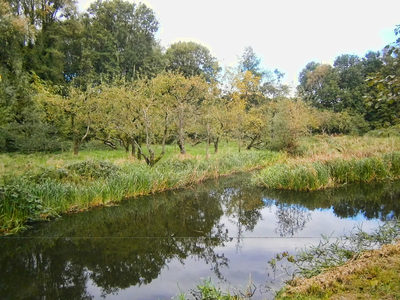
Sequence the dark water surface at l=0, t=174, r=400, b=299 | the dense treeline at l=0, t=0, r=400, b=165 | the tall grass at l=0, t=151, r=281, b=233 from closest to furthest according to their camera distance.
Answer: the dark water surface at l=0, t=174, r=400, b=299
the tall grass at l=0, t=151, r=281, b=233
the dense treeline at l=0, t=0, r=400, b=165

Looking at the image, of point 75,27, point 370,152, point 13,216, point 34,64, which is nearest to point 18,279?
point 13,216

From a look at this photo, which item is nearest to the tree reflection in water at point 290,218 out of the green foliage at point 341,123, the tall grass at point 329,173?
the tall grass at point 329,173

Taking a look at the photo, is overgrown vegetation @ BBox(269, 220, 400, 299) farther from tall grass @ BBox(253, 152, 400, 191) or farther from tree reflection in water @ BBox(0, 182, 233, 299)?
tall grass @ BBox(253, 152, 400, 191)

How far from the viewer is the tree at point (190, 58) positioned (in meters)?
38.5

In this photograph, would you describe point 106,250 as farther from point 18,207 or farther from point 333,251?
point 333,251

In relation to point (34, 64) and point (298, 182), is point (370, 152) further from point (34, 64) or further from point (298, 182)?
point (34, 64)

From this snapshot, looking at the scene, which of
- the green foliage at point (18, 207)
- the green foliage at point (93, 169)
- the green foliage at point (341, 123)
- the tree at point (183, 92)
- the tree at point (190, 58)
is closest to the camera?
the green foliage at point (18, 207)

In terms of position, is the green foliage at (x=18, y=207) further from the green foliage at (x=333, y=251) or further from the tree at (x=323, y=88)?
the tree at (x=323, y=88)

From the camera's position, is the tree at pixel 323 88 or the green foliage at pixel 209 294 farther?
the tree at pixel 323 88

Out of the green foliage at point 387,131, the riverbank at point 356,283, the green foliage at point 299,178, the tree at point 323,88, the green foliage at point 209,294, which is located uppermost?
the tree at point 323,88

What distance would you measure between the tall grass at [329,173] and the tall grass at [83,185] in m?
3.16

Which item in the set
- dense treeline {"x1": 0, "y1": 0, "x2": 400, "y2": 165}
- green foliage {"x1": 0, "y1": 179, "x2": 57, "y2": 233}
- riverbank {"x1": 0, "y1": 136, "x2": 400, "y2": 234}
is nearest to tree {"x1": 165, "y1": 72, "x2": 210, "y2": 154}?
dense treeline {"x1": 0, "y1": 0, "x2": 400, "y2": 165}

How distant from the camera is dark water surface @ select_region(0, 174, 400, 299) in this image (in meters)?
4.36

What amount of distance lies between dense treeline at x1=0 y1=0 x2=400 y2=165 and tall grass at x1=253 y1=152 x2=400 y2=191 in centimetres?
226
